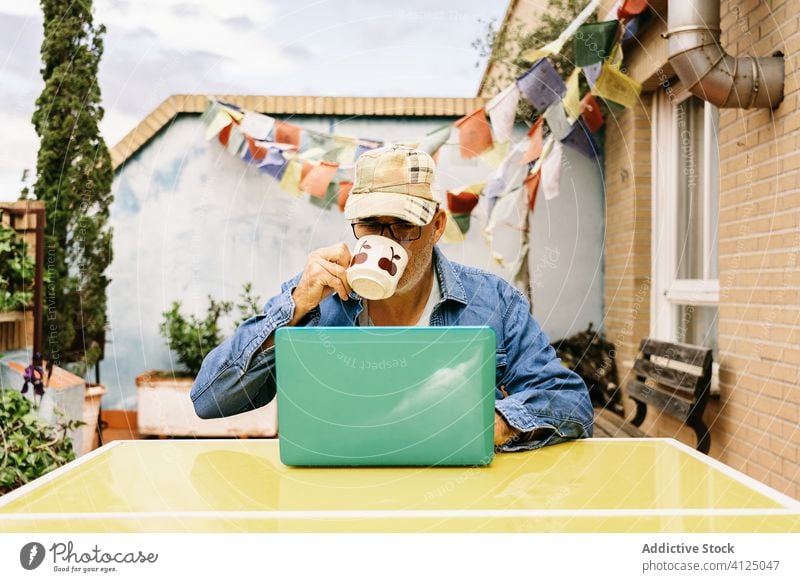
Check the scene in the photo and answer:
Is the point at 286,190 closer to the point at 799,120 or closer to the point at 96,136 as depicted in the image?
the point at 96,136

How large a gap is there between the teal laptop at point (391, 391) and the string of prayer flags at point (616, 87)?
2806 millimetres

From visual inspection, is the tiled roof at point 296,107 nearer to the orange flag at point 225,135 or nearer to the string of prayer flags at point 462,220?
the orange flag at point 225,135

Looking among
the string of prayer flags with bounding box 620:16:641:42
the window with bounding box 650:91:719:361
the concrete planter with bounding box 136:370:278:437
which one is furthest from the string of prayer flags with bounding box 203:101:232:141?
the window with bounding box 650:91:719:361

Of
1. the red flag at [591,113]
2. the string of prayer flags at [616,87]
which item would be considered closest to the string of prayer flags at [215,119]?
the red flag at [591,113]

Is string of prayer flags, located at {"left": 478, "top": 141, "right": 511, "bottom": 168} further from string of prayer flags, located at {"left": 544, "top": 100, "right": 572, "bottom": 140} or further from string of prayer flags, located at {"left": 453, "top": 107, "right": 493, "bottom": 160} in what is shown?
string of prayer flags, located at {"left": 544, "top": 100, "right": 572, "bottom": 140}

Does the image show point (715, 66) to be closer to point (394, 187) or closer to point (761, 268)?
point (761, 268)

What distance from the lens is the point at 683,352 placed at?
3.29 m

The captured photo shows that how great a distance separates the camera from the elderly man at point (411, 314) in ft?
4.89

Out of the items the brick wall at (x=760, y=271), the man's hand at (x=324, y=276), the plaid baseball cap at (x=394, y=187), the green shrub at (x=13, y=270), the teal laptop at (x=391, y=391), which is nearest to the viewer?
the teal laptop at (x=391, y=391)

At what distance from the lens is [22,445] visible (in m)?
2.58

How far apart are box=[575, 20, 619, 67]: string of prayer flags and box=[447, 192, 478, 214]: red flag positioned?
93 cm

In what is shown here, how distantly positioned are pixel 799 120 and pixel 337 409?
1934mm

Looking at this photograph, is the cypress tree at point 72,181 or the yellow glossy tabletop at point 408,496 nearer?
the yellow glossy tabletop at point 408,496
